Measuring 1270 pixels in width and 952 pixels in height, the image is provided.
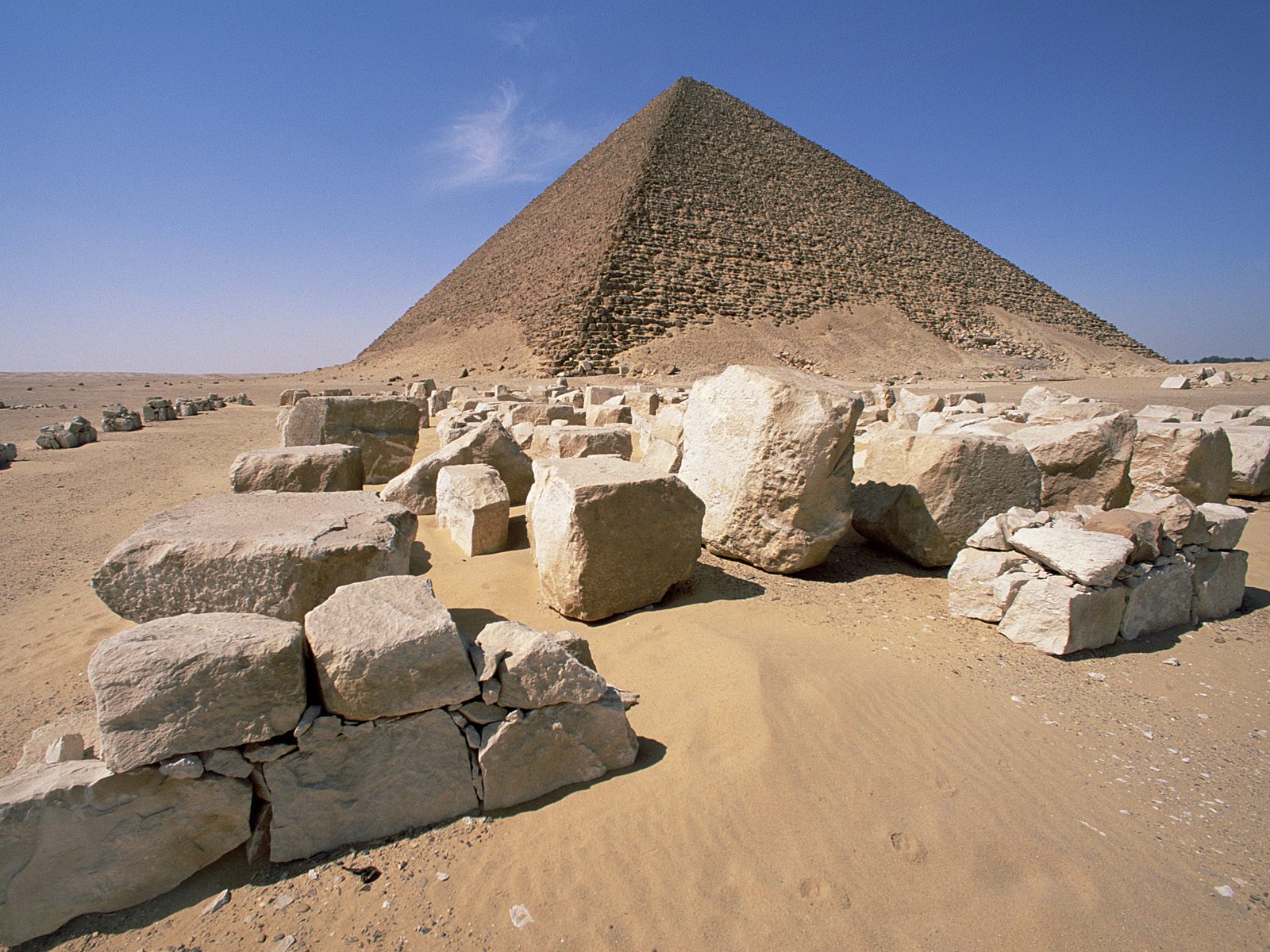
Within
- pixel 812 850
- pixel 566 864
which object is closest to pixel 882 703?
pixel 812 850

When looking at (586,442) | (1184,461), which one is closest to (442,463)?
(586,442)

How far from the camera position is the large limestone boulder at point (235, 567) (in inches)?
93.5

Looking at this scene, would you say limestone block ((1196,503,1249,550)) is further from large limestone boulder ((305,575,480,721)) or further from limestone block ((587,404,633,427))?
limestone block ((587,404,633,427))

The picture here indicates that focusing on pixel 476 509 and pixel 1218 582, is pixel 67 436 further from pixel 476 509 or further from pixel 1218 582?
pixel 1218 582

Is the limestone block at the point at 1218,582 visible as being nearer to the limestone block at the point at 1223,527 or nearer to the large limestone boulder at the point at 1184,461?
the limestone block at the point at 1223,527

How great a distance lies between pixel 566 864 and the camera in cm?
173

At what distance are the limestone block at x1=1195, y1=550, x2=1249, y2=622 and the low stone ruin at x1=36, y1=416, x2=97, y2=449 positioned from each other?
13.7 meters

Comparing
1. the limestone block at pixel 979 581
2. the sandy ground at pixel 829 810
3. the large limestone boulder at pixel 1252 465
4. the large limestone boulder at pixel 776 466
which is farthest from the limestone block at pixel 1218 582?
the large limestone boulder at pixel 1252 465

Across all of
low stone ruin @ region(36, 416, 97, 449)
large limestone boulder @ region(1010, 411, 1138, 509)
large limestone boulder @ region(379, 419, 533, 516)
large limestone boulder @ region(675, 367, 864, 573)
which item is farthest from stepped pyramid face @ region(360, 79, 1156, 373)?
large limestone boulder @ region(1010, 411, 1138, 509)

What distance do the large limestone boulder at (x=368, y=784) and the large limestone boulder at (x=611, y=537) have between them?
3.76 feet

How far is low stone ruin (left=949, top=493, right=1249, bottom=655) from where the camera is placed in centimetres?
277

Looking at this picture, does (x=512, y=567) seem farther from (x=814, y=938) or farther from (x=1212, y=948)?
(x=1212, y=948)

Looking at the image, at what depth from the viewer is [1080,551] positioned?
2762 mm

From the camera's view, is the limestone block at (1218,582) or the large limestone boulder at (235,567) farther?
the limestone block at (1218,582)
